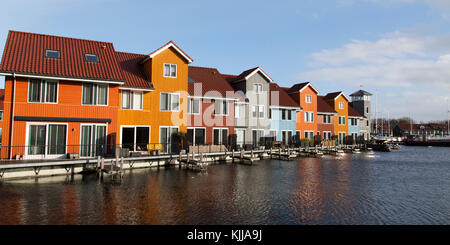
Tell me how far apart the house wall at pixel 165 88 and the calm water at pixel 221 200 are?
26.1ft

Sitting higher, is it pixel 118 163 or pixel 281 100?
pixel 281 100

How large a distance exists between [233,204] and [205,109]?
66.2 ft

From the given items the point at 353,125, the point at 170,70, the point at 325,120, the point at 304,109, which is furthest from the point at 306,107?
the point at 170,70

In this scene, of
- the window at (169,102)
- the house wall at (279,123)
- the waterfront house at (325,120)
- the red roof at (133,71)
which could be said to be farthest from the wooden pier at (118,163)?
the waterfront house at (325,120)

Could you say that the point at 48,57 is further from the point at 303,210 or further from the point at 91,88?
the point at 303,210

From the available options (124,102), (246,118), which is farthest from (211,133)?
(124,102)

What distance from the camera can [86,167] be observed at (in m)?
21.0

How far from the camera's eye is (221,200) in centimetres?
1398

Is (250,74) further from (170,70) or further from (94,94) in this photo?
(94,94)

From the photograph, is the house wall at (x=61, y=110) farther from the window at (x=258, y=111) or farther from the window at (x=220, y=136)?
the window at (x=258, y=111)

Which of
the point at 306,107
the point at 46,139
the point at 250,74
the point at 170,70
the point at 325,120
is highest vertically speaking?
the point at 250,74

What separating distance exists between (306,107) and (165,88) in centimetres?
2696

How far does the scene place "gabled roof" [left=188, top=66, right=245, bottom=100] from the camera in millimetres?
33069

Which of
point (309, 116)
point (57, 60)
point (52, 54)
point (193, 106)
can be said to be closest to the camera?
point (57, 60)
